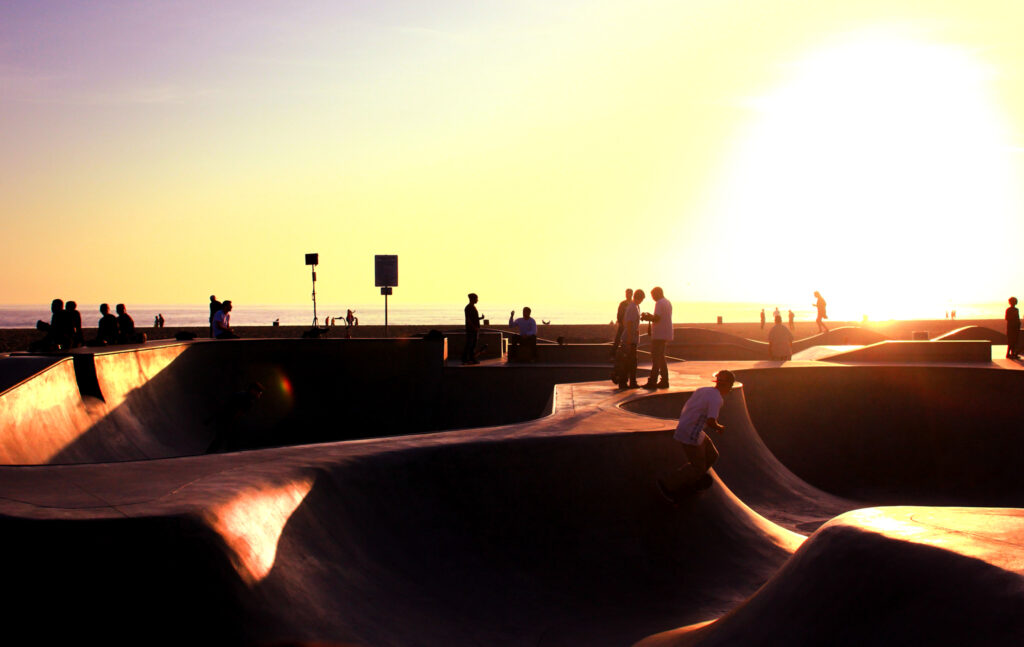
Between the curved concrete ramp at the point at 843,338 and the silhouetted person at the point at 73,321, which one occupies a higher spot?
the silhouetted person at the point at 73,321

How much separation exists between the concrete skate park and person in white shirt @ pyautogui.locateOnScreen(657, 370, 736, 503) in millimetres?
279

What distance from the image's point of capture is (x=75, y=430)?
11672mm

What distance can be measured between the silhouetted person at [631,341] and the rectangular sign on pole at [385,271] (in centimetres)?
1282

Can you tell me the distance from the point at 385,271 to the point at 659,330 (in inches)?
594

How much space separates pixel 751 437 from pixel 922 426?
5520mm

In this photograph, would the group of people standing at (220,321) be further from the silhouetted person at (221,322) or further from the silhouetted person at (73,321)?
the silhouetted person at (73,321)

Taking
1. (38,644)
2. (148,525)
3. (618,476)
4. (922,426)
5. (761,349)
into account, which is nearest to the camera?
(38,644)

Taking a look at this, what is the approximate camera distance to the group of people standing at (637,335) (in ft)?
35.9

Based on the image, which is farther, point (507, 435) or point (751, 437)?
point (751, 437)

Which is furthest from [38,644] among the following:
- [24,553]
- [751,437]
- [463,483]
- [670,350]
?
[670,350]

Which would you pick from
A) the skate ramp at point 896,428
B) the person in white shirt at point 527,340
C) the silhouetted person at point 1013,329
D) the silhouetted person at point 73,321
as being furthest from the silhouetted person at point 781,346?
the silhouetted person at point 73,321

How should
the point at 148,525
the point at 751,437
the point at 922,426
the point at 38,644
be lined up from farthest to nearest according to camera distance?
the point at 922,426
the point at 751,437
the point at 148,525
the point at 38,644

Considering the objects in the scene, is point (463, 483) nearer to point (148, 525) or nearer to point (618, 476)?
point (618, 476)

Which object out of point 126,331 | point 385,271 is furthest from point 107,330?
point 385,271
